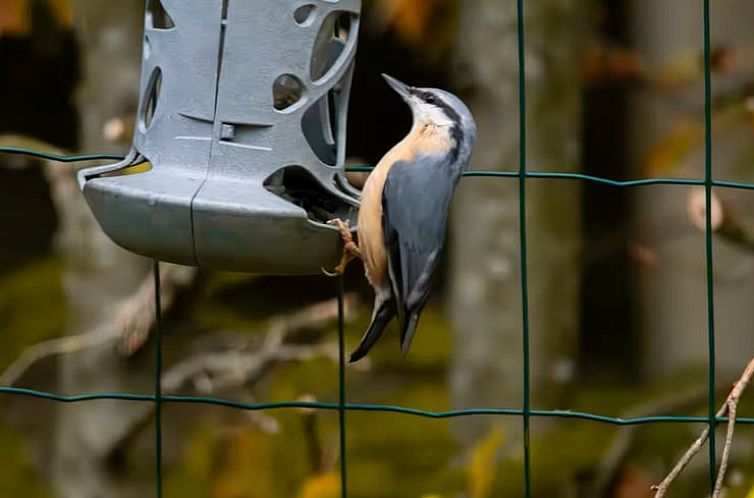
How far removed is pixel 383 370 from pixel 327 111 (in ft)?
14.1

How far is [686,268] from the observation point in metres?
6.61

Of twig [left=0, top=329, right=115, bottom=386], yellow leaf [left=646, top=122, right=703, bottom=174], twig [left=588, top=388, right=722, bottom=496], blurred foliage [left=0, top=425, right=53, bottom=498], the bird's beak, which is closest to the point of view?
the bird's beak

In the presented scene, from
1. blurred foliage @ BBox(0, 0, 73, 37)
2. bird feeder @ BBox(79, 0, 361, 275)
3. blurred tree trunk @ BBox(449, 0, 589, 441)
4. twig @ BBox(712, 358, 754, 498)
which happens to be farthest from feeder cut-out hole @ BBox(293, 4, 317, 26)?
blurred tree trunk @ BBox(449, 0, 589, 441)

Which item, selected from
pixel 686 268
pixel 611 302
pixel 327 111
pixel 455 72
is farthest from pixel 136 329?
pixel 611 302

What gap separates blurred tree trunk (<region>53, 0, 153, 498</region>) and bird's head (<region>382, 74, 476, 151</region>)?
1.19 meters

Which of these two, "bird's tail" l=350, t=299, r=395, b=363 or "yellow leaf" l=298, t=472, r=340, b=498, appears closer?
"bird's tail" l=350, t=299, r=395, b=363

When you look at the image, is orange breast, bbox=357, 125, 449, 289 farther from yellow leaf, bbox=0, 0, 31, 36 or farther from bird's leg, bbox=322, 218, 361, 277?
yellow leaf, bbox=0, 0, 31, 36

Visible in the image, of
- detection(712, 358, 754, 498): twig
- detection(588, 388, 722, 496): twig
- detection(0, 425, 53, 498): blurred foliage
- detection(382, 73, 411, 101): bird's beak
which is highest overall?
detection(382, 73, 411, 101): bird's beak

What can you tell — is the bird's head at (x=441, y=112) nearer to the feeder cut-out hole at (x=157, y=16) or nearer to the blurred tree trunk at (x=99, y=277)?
the feeder cut-out hole at (x=157, y=16)

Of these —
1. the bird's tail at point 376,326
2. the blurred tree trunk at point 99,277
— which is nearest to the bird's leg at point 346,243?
the bird's tail at point 376,326

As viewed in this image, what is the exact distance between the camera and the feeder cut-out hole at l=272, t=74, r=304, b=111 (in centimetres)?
260

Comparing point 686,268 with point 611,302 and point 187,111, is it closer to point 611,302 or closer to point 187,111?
point 611,302

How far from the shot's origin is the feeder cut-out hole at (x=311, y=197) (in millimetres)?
2651

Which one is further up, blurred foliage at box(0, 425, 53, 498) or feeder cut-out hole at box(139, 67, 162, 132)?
feeder cut-out hole at box(139, 67, 162, 132)
